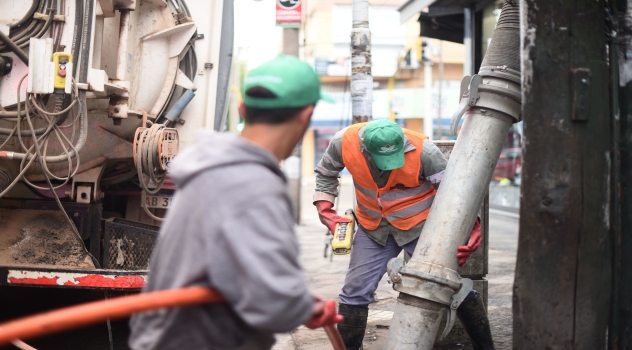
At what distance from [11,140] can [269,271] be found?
10.5ft

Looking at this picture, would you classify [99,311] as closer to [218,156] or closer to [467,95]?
[218,156]

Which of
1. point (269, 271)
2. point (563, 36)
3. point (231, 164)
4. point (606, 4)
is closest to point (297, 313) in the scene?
point (269, 271)

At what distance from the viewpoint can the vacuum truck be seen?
4121 millimetres

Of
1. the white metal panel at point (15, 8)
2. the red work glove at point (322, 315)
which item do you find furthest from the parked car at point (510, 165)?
the red work glove at point (322, 315)

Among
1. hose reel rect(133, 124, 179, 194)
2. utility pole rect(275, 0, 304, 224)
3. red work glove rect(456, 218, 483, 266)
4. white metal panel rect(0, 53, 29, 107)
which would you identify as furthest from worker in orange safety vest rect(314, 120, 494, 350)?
utility pole rect(275, 0, 304, 224)

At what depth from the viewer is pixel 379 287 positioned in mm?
7176

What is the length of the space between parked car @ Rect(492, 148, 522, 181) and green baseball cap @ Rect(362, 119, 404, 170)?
11721 mm

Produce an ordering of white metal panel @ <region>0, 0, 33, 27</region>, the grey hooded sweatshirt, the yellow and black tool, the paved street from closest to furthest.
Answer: the grey hooded sweatshirt < the yellow and black tool < white metal panel @ <region>0, 0, 33, 27</region> < the paved street

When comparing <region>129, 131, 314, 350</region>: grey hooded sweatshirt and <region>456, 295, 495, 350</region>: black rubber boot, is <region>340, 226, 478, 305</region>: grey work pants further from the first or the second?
<region>129, 131, 314, 350</region>: grey hooded sweatshirt

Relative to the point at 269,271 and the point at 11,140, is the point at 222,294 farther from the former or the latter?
the point at 11,140

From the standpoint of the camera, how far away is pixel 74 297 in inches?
233

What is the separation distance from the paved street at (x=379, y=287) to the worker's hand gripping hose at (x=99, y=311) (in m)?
3.22

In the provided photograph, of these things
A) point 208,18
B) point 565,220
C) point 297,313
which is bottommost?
point 297,313

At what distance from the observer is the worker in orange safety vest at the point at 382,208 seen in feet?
13.9
